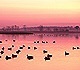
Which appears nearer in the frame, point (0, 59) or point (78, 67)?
point (78, 67)

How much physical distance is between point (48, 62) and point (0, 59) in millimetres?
7493

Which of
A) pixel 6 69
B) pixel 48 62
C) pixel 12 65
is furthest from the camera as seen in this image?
pixel 48 62

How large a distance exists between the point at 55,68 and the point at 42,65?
10.6 ft

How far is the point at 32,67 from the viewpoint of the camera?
42.5 metres

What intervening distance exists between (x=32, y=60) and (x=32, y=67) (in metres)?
6.89

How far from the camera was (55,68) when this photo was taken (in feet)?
136

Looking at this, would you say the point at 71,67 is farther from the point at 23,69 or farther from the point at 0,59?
the point at 0,59

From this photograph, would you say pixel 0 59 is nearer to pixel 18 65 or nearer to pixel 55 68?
pixel 18 65

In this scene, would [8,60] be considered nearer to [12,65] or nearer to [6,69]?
[12,65]

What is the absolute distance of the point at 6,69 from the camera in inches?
1591

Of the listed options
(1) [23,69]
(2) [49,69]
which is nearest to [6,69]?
(1) [23,69]

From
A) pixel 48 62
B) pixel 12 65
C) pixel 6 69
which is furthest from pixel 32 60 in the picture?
pixel 6 69

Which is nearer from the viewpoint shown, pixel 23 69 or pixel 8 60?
pixel 23 69

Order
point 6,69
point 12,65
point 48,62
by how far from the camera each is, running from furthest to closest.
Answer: point 48,62 < point 12,65 < point 6,69
